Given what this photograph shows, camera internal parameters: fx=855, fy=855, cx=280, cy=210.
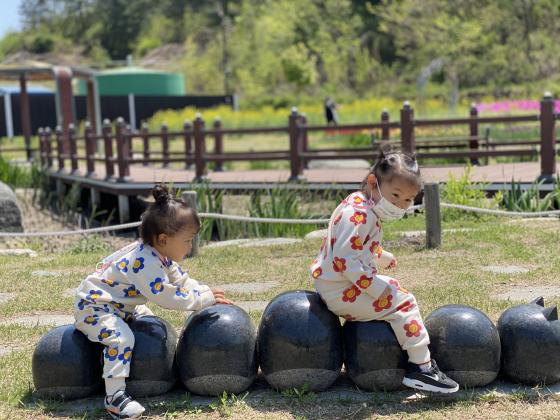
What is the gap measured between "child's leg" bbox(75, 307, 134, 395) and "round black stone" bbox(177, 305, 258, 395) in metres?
0.30

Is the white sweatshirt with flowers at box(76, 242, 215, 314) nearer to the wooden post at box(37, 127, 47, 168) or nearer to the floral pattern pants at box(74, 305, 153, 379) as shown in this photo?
the floral pattern pants at box(74, 305, 153, 379)

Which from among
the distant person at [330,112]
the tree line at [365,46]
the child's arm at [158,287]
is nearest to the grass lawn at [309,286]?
the child's arm at [158,287]

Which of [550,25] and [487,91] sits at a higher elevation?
[550,25]

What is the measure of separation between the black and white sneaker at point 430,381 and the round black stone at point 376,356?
10 centimetres

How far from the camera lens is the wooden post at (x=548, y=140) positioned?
11.9m

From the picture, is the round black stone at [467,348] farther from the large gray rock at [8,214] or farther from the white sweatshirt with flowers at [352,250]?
the large gray rock at [8,214]

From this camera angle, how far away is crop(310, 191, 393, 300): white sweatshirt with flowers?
166 inches

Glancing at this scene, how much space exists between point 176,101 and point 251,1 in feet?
114

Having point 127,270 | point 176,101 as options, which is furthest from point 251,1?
point 127,270

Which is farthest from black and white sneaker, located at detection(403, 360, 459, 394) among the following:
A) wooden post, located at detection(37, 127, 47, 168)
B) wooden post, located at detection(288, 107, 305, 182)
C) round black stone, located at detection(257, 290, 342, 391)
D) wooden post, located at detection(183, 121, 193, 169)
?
wooden post, located at detection(37, 127, 47, 168)

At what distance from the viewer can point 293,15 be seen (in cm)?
5047

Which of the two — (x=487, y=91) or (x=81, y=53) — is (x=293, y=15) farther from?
(x=81, y=53)

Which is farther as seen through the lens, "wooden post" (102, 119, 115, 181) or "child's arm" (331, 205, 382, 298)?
"wooden post" (102, 119, 115, 181)

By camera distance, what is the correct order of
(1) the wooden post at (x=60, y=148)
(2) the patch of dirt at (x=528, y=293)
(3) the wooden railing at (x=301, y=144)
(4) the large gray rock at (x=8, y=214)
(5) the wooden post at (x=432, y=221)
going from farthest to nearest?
(1) the wooden post at (x=60, y=148)
(4) the large gray rock at (x=8, y=214)
(3) the wooden railing at (x=301, y=144)
(5) the wooden post at (x=432, y=221)
(2) the patch of dirt at (x=528, y=293)
